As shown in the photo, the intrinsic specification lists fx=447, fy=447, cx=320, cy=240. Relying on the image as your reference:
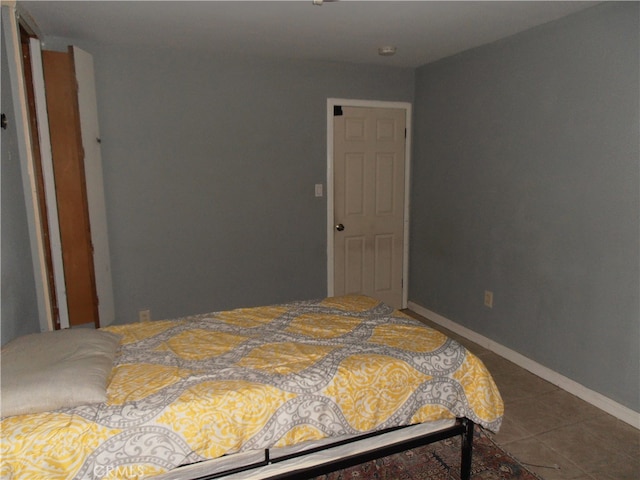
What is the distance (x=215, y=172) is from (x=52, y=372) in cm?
231

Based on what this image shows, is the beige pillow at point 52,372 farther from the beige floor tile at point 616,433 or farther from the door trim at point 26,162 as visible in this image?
the beige floor tile at point 616,433

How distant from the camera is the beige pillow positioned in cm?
150

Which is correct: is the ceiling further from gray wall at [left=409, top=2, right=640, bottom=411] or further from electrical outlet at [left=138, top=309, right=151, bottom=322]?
electrical outlet at [left=138, top=309, right=151, bottom=322]

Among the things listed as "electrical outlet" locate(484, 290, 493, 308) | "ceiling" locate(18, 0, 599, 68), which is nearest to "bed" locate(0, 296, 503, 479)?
"electrical outlet" locate(484, 290, 493, 308)

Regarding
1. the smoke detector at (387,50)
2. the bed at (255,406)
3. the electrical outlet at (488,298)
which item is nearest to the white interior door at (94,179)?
the bed at (255,406)

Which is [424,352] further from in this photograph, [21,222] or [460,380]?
[21,222]

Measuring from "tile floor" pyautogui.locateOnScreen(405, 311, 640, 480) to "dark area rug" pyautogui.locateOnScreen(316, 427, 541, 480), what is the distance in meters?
0.09

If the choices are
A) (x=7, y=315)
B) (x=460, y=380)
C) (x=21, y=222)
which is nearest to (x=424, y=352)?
(x=460, y=380)

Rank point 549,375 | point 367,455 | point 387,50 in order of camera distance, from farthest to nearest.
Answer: point 387,50 → point 549,375 → point 367,455

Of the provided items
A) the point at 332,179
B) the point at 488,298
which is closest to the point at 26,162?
the point at 332,179

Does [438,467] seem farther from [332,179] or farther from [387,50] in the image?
[387,50]

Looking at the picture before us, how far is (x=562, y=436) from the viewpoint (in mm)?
2424

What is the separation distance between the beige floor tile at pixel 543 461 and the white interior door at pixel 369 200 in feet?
7.11

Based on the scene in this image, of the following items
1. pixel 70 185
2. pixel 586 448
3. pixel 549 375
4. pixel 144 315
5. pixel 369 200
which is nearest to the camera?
pixel 586 448
